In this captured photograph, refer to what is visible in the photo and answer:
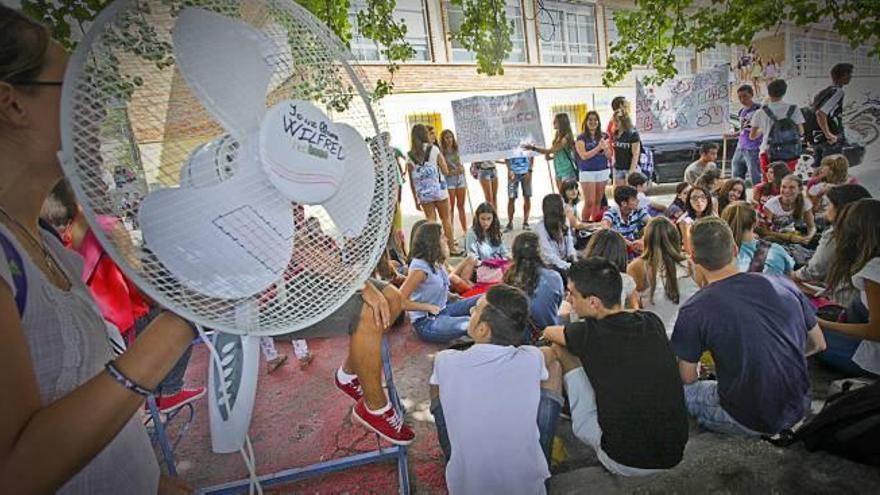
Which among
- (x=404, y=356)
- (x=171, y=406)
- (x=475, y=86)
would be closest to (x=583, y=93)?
(x=475, y=86)

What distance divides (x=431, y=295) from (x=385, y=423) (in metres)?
1.52

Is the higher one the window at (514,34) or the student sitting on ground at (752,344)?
the window at (514,34)

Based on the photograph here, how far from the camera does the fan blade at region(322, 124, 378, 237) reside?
38.6 inches

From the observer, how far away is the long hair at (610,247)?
326 cm

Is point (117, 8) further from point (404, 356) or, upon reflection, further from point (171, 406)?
point (404, 356)

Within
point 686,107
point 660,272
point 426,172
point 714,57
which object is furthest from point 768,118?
point 714,57

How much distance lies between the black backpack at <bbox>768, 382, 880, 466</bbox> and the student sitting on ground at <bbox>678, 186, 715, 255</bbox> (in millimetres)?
2505

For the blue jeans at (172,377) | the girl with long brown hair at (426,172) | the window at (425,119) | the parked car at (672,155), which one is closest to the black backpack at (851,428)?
the blue jeans at (172,377)

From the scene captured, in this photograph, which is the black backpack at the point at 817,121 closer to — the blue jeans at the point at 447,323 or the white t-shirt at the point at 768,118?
the white t-shirt at the point at 768,118

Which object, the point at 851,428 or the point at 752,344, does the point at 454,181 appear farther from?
the point at 851,428

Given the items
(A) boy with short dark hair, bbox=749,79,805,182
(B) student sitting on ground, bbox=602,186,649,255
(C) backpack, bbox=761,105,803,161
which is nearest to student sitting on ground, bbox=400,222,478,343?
(B) student sitting on ground, bbox=602,186,649,255

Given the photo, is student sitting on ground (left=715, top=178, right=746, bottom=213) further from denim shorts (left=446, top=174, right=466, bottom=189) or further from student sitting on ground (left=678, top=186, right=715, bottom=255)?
denim shorts (left=446, top=174, right=466, bottom=189)

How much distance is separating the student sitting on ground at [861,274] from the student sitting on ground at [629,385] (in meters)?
1.21

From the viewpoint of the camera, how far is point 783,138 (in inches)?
220
